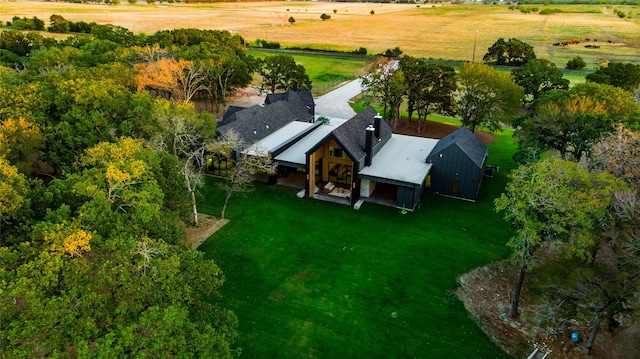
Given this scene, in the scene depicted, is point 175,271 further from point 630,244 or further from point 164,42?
point 164,42

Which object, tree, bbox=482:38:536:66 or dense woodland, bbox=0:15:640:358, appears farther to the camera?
tree, bbox=482:38:536:66

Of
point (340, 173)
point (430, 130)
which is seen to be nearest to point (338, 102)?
point (430, 130)

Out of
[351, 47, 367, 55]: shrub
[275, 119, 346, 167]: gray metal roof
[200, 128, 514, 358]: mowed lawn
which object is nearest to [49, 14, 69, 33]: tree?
[351, 47, 367, 55]: shrub

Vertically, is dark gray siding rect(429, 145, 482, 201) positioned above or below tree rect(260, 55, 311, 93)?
below

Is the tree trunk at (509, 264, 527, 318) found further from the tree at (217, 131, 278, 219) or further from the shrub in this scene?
the shrub

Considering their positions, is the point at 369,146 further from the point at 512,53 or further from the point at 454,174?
the point at 512,53

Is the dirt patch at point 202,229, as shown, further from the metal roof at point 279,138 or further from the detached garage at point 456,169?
the detached garage at point 456,169
